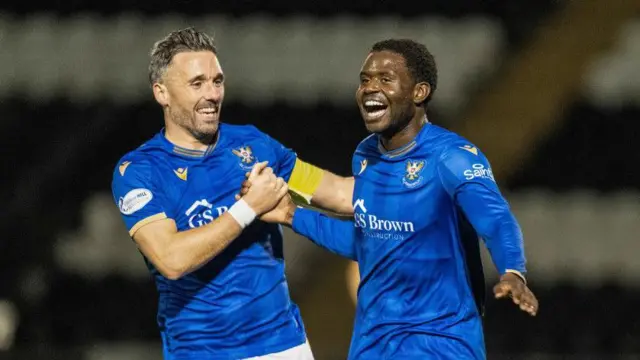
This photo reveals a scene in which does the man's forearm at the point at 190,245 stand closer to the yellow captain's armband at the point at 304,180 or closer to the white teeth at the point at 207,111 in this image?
the white teeth at the point at 207,111

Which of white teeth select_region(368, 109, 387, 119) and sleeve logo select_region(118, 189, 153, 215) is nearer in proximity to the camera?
white teeth select_region(368, 109, 387, 119)

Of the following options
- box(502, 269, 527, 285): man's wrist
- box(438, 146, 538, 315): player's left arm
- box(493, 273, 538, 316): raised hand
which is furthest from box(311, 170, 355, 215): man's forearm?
box(493, 273, 538, 316): raised hand

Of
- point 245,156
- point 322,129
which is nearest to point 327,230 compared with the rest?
point 245,156

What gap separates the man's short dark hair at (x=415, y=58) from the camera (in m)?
3.46

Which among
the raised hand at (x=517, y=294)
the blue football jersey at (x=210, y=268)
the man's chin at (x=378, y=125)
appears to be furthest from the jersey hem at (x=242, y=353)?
the raised hand at (x=517, y=294)

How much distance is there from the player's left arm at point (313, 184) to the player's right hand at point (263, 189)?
201 millimetres

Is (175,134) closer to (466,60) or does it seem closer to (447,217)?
(447,217)

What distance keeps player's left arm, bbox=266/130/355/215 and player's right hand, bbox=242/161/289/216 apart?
0.66 feet

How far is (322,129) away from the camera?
313 inches

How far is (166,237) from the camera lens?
11.9ft

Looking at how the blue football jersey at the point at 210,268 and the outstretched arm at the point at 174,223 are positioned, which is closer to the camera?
the outstretched arm at the point at 174,223

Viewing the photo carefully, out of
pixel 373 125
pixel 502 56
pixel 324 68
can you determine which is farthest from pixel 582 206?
pixel 373 125

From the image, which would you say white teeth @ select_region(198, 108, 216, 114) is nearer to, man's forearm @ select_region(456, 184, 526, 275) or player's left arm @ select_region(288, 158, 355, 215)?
player's left arm @ select_region(288, 158, 355, 215)

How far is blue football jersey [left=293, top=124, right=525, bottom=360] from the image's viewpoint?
10.7ft
